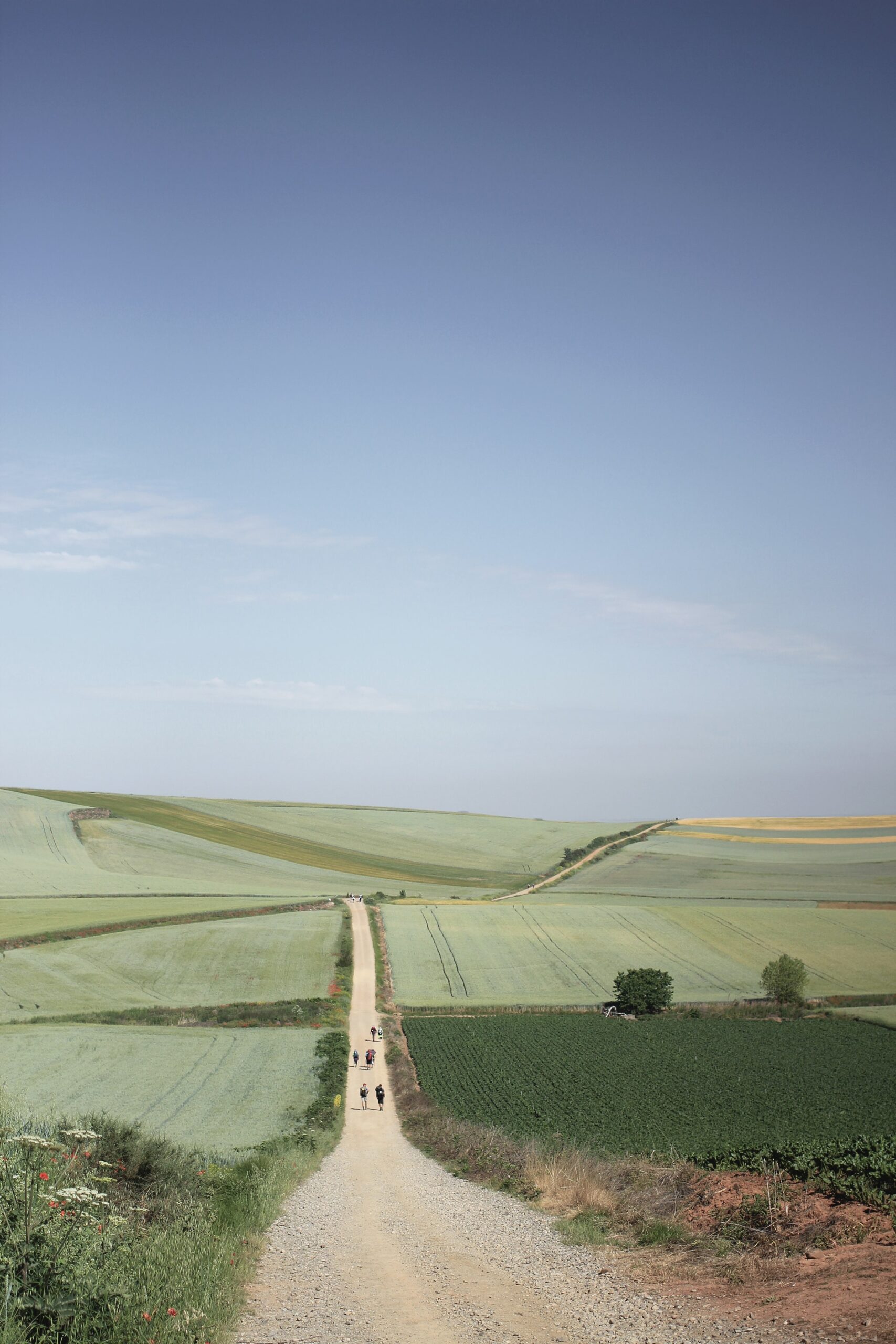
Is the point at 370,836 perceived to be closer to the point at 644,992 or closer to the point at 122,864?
the point at 122,864

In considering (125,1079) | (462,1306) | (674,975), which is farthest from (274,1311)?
(674,975)

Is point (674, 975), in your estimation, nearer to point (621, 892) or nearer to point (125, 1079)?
point (621, 892)

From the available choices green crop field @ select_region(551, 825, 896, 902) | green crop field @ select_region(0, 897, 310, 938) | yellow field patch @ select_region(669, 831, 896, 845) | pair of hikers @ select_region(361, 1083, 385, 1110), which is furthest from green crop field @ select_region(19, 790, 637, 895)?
pair of hikers @ select_region(361, 1083, 385, 1110)

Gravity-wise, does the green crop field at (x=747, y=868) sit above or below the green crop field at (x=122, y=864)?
above

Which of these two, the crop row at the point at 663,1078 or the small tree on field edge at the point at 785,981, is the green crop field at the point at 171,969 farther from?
the small tree on field edge at the point at 785,981

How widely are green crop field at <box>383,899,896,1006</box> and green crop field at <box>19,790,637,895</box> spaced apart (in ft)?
81.4

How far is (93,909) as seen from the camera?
69.4 m

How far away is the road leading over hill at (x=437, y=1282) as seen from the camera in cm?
1037

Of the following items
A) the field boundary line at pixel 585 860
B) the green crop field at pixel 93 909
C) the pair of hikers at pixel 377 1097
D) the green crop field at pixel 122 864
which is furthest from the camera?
the field boundary line at pixel 585 860

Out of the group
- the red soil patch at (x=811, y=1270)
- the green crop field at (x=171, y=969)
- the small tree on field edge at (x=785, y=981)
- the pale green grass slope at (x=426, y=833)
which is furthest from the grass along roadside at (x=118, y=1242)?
the pale green grass slope at (x=426, y=833)

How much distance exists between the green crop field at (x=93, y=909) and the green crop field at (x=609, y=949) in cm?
1473

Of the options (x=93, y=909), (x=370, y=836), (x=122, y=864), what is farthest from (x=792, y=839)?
(x=93, y=909)

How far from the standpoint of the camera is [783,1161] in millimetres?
15984

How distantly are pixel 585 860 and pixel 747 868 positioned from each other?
21.4 m
